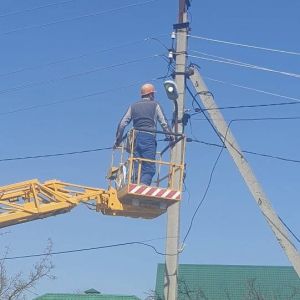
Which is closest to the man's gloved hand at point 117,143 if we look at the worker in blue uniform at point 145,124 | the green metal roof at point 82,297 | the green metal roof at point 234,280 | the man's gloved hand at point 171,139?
the worker in blue uniform at point 145,124

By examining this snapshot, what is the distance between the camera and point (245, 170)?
41.7ft

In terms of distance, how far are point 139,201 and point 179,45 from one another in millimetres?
3923

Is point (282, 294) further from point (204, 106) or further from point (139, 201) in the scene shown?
point (139, 201)

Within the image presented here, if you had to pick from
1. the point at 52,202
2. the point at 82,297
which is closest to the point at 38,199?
the point at 52,202

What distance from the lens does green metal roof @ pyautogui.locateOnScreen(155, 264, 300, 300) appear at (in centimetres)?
2255

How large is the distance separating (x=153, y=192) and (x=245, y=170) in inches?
98.5

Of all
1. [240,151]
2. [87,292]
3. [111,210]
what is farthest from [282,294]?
[111,210]

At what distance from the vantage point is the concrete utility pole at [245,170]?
1211 cm

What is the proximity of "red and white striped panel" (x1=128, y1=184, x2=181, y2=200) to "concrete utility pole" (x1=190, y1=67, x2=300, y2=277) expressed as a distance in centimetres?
205

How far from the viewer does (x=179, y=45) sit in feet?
44.9

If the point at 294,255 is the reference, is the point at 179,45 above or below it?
above

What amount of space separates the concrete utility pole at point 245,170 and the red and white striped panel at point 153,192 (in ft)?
6.74

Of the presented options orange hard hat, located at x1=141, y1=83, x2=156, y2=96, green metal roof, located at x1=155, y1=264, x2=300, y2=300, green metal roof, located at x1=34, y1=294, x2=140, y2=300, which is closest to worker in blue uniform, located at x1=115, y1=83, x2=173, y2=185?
orange hard hat, located at x1=141, y1=83, x2=156, y2=96

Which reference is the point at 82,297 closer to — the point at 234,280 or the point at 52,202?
the point at 234,280
